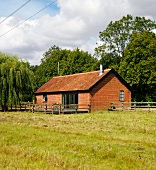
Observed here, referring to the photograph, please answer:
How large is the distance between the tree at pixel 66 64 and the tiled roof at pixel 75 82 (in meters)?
16.4

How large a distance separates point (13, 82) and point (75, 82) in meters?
8.00

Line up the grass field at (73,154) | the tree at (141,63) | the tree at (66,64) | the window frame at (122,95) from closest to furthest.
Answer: the grass field at (73,154)
the window frame at (122,95)
the tree at (141,63)
the tree at (66,64)

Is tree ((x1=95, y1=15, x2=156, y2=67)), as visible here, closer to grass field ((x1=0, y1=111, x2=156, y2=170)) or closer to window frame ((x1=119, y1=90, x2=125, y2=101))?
window frame ((x1=119, y1=90, x2=125, y2=101))

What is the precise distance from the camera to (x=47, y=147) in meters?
11.7

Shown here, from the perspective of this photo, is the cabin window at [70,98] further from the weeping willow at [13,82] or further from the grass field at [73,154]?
the grass field at [73,154]

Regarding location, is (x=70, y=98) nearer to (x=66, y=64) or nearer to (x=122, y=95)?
(x=122, y=95)

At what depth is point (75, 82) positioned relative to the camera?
131ft

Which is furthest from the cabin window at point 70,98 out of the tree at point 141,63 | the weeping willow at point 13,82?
the tree at point 141,63

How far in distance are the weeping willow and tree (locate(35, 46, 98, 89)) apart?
21.4 meters

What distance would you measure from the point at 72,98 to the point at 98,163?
1194 inches

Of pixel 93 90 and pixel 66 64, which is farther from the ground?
pixel 66 64

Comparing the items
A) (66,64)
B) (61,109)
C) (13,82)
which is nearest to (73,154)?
(61,109)

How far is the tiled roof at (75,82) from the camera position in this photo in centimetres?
3725

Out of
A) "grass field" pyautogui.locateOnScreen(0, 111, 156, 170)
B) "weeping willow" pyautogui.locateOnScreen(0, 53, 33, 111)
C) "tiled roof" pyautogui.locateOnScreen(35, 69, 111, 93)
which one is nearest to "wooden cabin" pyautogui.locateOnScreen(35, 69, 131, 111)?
"tiled roof" pyautogui.locateOnScreen(35, 69, 111, 93)
